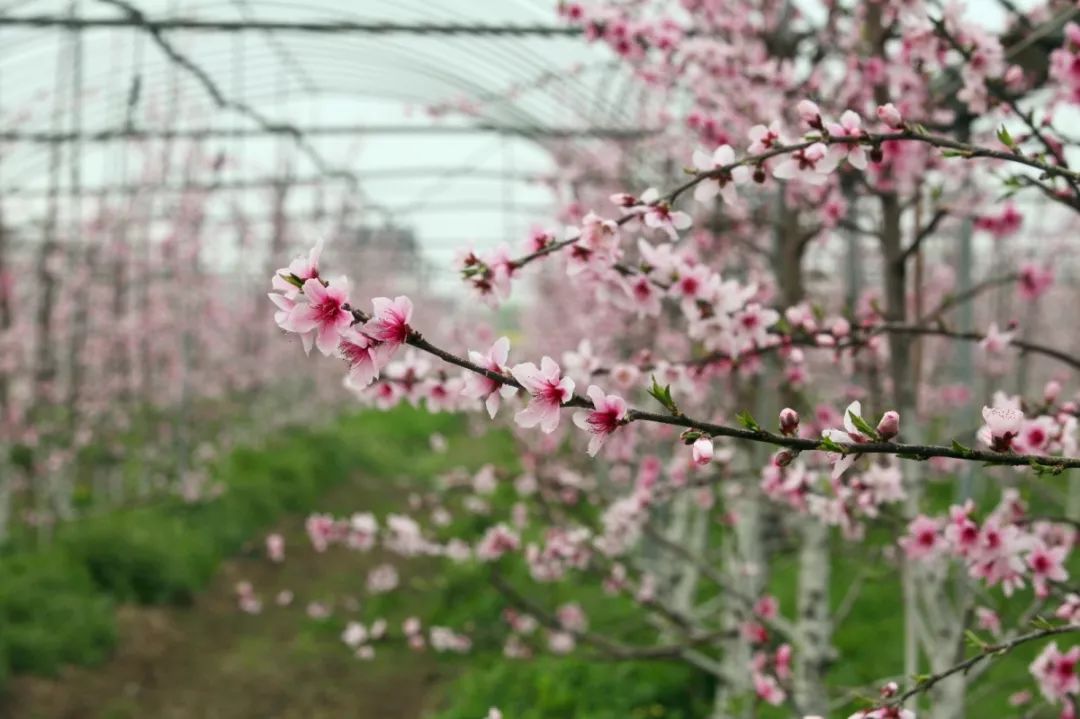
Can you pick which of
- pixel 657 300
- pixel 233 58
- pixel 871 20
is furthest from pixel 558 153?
pixel 657 300

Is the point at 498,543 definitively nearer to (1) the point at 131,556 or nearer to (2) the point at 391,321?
(2) the point at 391,321

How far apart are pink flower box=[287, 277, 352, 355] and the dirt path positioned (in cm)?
449

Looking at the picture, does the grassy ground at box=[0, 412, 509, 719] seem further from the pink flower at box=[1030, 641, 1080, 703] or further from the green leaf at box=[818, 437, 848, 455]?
the green leaf at box=[818, 437, 848, 455]

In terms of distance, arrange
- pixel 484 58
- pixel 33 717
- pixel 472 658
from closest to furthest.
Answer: pixel 33 717 → pixel 472 658 → pixel 484 58

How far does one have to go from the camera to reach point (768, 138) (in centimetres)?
182

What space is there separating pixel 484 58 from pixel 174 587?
5.63m

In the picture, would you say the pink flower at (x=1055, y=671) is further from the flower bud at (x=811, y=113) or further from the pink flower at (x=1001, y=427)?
the flower bud at (x=811, y=113)

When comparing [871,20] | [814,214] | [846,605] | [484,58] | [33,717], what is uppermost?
[484,58]

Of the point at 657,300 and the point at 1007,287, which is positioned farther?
the point at 1007,287

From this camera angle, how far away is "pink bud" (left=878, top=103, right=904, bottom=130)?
1.59 meters

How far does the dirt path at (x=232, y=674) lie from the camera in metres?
5.92

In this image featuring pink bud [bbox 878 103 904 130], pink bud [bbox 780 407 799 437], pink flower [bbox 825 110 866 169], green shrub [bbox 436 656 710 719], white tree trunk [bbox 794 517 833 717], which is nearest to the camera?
pink bud [bbox 780 407 799 437]

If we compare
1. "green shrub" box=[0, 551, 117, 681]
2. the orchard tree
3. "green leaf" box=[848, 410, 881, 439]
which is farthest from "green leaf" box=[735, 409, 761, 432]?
"green shrub" box=[0, 551, 117, 681]

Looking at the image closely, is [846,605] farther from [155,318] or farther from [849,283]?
[155,318]
